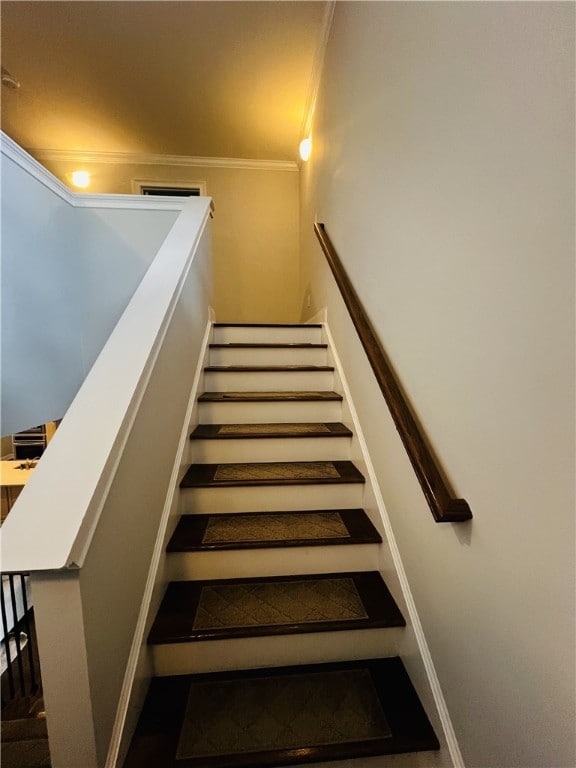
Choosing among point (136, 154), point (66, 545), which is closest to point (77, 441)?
point (66, 545)

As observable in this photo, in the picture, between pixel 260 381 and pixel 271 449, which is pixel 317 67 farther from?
pixel 271 449

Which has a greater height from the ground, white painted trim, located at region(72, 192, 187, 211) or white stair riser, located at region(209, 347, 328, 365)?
white painted trim, located at region(72, 192, 187, 211)

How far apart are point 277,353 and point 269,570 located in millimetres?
1405

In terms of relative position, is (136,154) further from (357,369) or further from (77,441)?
(77,441)

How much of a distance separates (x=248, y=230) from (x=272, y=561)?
12.8ft

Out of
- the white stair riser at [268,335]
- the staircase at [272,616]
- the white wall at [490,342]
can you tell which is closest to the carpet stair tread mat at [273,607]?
the staircase at [272,616]

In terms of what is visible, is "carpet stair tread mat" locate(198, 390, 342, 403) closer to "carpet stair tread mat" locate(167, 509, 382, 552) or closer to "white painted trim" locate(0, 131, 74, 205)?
"carpet stair tread mat" locate(167, 509, 382, 552)

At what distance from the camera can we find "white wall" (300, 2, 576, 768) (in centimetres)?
58

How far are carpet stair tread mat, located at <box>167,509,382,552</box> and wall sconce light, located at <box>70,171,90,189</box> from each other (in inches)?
168

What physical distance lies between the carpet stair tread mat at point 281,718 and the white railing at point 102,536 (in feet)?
0.36

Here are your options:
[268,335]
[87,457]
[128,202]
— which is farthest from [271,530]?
[128,202]

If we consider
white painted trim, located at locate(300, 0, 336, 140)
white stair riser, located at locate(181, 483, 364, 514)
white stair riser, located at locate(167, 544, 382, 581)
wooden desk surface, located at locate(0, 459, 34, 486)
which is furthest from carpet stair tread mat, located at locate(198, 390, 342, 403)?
wooden desk surface, located at locate(0, 459, 34, 486)

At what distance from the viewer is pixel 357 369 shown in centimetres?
174

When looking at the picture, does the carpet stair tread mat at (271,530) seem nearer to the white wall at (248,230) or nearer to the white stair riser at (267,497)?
the white stair riser at (267,497)
